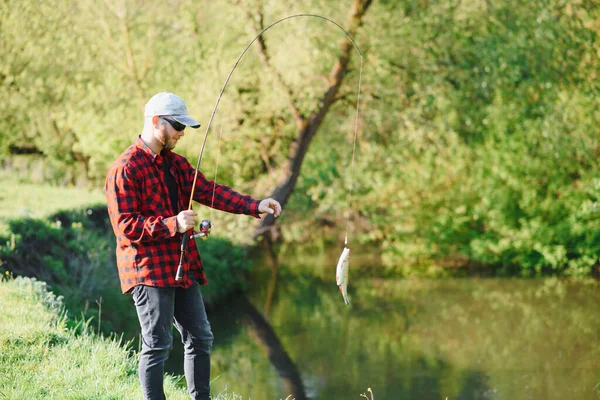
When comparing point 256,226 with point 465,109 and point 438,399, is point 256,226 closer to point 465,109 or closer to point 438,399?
point 465,109

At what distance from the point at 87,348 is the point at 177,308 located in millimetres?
1360

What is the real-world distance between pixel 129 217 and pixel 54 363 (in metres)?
1.46

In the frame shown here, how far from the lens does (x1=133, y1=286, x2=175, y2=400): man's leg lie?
12.5 feet

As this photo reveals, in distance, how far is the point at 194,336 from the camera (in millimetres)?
4047

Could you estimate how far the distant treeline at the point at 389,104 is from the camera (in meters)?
14.8

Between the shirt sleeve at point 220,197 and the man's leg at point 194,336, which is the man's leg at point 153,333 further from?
the shirt sleeve at point 220,197

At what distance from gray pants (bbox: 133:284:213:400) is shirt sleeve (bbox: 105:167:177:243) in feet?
0.98

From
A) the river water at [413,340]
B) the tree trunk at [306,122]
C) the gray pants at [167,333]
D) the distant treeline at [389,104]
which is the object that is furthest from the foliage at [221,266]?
the gray pants at [167,333]

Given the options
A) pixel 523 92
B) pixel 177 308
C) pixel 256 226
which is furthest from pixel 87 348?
pixel 523 92

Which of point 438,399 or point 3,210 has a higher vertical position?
point 3,210

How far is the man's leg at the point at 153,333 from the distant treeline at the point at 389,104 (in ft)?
35.6

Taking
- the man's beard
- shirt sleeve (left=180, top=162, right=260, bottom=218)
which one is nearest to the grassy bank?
shirt sleeve (left=180, top=162, right=260, bottom=218)

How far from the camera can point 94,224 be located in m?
10.7

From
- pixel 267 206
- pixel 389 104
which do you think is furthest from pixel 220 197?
pixel 389 104
